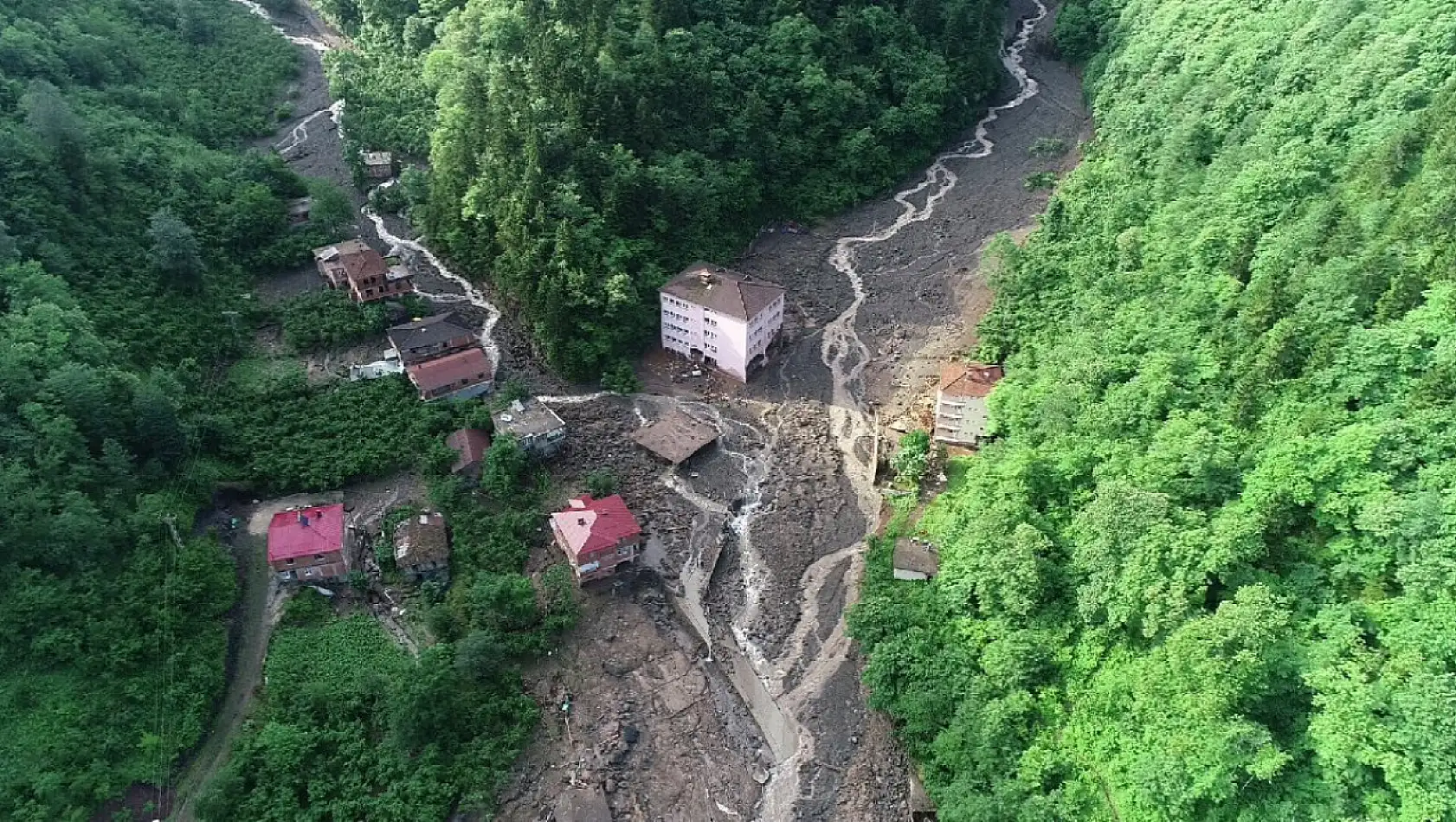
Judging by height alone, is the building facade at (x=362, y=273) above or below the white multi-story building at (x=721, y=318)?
below

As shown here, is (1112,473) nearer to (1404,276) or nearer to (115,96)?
(1404,276)

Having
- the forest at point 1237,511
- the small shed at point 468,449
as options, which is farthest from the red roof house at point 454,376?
the forest at point 1237,511

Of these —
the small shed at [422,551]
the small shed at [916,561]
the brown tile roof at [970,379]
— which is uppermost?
the brown tile roof at [970,379]

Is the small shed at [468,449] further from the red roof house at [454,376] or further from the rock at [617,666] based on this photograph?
the rock at [617,666]

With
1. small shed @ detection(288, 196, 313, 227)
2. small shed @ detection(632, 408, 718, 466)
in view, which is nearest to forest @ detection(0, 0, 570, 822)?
small shed @ detection(288, 196, 313, 227)

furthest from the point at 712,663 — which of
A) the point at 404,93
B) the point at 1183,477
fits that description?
the point at 404,93

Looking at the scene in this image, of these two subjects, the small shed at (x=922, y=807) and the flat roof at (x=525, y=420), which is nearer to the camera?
the small shed at (x=922, y=807)

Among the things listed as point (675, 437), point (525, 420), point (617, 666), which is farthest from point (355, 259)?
point (617, 666)
